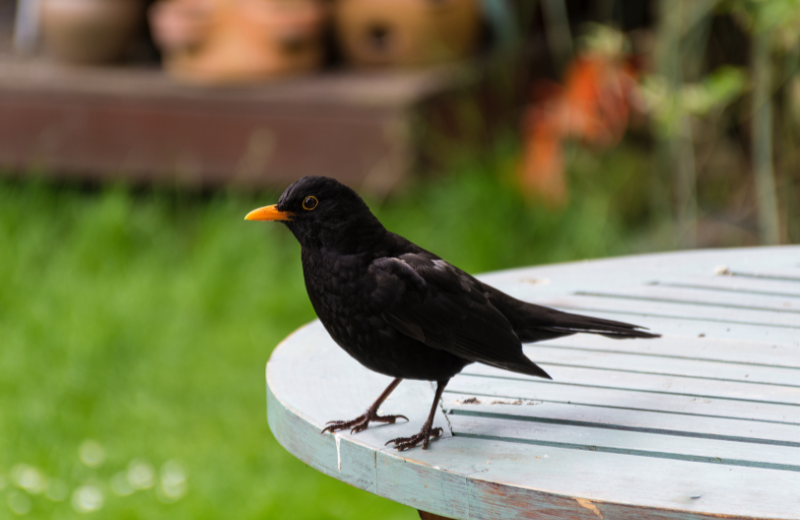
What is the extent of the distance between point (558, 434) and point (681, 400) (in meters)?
0.26

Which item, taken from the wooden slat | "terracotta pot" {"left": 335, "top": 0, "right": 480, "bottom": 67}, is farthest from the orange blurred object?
the wooden slat

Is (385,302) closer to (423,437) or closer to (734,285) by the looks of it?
(423,437)

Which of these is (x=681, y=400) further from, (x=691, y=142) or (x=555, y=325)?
(x=691, y=142)

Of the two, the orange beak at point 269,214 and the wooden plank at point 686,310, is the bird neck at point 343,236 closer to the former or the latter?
the orange beak at point 269,214

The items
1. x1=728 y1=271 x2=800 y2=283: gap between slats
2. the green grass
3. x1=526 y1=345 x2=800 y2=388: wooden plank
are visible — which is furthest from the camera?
the green grass

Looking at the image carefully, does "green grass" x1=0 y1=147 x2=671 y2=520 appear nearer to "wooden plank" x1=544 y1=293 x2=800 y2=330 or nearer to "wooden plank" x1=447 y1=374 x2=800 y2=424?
"wooden plank" x1=544 y1=293 x2=800 y2=330

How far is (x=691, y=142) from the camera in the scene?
476cm

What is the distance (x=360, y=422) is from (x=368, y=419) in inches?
0.7

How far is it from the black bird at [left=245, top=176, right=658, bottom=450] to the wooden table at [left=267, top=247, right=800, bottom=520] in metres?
0.08

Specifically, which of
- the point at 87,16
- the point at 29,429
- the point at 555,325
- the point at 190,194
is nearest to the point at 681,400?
the point at 555,325

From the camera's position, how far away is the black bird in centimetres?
150

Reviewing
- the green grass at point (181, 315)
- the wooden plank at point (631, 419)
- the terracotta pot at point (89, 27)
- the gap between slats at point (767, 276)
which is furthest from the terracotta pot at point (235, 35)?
the wooden plank at point (631, 419)

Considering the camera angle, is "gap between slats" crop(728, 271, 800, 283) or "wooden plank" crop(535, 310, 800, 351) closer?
"wooden plank" crop(535, 310, 800, 351)

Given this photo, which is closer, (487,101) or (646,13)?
(487,101)
